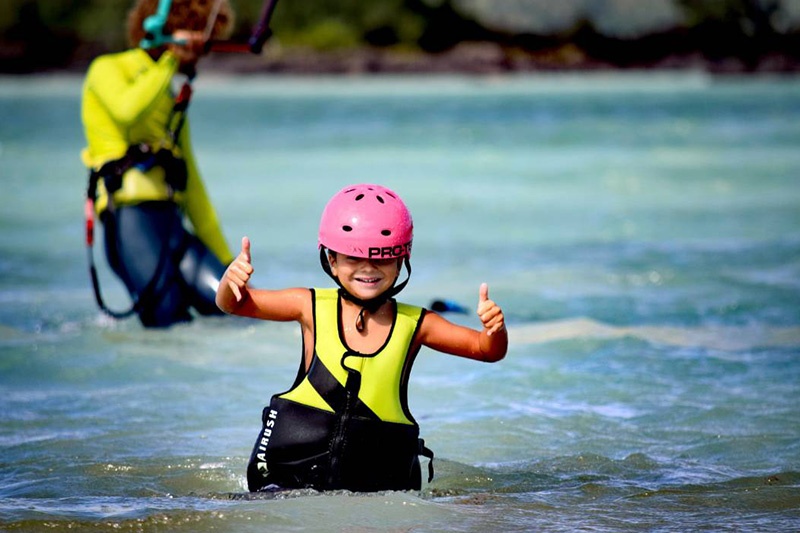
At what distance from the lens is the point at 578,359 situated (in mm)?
7574

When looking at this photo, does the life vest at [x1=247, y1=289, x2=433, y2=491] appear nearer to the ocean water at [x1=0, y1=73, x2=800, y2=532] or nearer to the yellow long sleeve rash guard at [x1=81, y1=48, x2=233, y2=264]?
the ocean water at [x1=0, y1=73, x2=800, y2=532]

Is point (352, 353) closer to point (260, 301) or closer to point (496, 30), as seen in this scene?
point (260, 301)

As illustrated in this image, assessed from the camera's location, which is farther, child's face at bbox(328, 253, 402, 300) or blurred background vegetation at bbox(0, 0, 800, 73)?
blurred background vegetation at bbox(0, 0, 800, 73)

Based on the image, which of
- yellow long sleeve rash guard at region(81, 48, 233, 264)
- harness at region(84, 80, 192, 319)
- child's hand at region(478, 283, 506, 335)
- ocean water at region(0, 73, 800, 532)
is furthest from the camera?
harness at region(84, 80, 192, 319)

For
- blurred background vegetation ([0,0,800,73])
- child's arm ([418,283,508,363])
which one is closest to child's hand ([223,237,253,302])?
child's arm ([418,283,508,363])

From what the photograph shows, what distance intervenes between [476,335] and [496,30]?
79.1m

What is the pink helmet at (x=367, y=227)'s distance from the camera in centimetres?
440

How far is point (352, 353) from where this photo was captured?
4477mm

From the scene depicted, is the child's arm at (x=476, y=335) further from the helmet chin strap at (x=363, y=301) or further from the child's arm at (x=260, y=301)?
the child's arm at (x=260, y=301)

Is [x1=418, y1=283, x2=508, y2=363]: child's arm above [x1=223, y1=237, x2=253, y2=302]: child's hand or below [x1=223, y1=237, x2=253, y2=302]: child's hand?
below

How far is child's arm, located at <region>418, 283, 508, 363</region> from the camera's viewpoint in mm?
4324

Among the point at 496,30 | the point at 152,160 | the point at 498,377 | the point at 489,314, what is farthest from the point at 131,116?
the point at 496,30

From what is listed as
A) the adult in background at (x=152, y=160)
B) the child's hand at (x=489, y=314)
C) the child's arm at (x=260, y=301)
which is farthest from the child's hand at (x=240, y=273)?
the adult in background at (x=152, y=160)

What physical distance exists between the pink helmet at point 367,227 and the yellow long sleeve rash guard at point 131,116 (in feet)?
9.91
